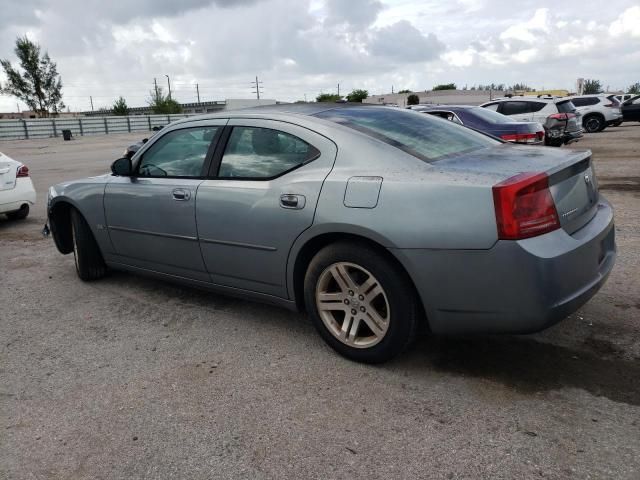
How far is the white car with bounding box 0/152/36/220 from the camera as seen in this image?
7602mm

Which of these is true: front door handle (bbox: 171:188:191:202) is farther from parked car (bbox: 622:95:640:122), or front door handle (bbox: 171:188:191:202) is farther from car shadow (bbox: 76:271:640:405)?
parked car (bbox: 622:95:640:122)

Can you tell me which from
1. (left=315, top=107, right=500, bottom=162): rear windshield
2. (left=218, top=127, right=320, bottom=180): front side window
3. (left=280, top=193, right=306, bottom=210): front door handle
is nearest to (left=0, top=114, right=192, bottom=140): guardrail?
(left=218, top=127, right=320, bottom=180): front side window

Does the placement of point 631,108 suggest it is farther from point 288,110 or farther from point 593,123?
point 288,110

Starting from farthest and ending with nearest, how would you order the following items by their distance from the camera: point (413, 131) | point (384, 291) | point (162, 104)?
point (162, 104) < point (413, 131) < point (384, 291)

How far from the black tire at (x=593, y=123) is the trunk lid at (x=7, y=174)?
906 inches

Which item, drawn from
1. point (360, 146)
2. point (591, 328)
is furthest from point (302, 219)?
point (591, 328)

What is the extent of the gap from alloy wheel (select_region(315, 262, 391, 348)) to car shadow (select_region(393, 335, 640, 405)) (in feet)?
0.94

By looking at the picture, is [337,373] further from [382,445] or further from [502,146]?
[502,146]

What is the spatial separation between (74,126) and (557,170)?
5528 cm

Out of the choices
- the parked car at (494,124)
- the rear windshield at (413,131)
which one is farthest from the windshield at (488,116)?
the rear windshield at (413,131)

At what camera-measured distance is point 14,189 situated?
773cm

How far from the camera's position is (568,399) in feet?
8.82

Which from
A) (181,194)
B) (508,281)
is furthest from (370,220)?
(181,194)

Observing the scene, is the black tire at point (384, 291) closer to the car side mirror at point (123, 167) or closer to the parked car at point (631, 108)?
the car side mirror at point (123, 167)
